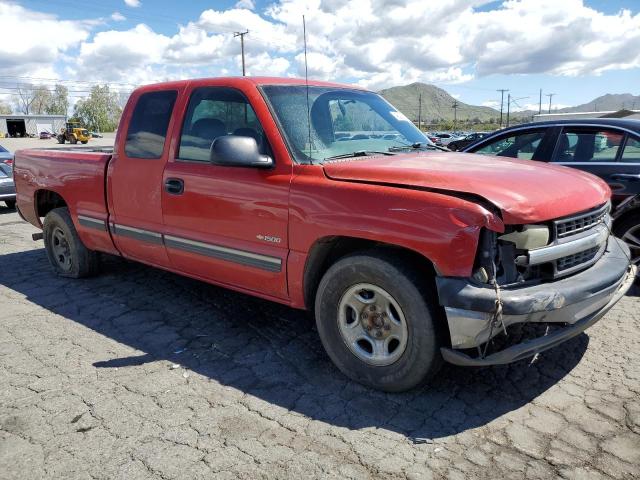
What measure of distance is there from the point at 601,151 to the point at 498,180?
10.1 ft

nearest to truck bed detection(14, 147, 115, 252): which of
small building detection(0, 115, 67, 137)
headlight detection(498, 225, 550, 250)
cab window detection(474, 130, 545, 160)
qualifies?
headlight detection(498, 225, 550, 250)

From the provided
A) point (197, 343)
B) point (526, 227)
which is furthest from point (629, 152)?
point (197, 343)

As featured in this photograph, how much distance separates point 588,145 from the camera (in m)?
5.38

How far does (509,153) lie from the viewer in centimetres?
593

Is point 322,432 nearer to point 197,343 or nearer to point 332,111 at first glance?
point 197,343

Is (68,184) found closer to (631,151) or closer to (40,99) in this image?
(631,151)

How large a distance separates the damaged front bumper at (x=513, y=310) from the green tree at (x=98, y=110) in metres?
113

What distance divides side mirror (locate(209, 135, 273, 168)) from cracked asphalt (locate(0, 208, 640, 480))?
1.39 meters

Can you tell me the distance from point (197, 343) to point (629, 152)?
4.49 m

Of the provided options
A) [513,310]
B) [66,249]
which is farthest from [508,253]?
[66,249]

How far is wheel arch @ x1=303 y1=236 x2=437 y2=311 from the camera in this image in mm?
3043

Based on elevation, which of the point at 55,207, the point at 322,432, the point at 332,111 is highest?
the point at 332,111

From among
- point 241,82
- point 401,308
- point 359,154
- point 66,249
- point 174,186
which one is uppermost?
point 241,82

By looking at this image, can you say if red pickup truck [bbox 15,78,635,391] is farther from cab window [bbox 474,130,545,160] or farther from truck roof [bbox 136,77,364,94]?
cab window [bbox 474,130,545,160]
